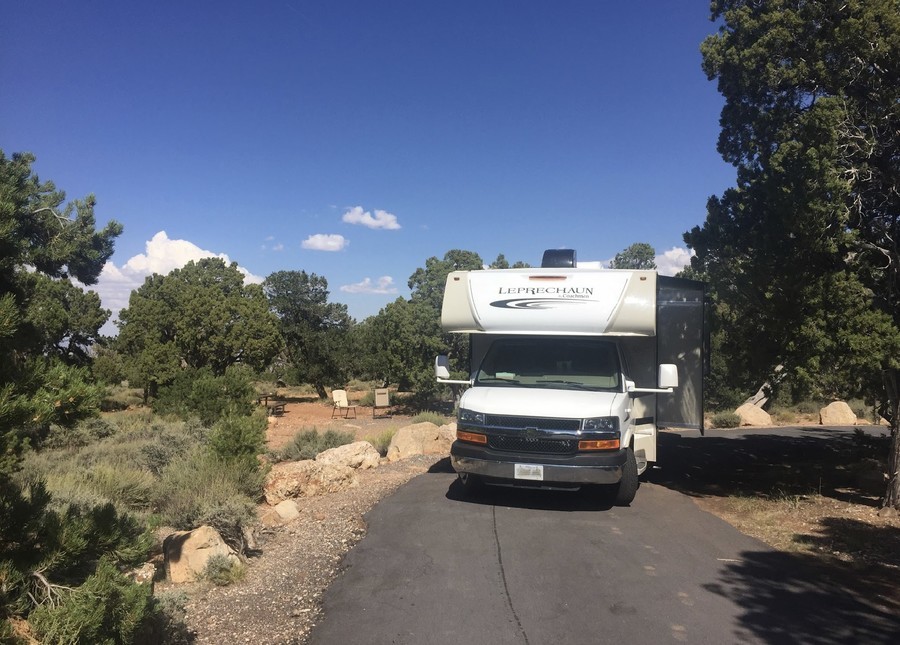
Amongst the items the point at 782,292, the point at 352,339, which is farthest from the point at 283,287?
the point at 782,292

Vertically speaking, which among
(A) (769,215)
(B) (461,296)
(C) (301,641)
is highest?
(A) (769,215)

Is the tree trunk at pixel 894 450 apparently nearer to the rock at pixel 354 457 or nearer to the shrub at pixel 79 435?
the rock at pixel 354 457

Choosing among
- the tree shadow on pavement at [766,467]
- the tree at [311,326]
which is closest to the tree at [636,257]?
the tree at [311,326]

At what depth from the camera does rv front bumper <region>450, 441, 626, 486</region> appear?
26.0ft

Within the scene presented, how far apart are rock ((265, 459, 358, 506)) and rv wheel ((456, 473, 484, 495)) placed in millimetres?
2372

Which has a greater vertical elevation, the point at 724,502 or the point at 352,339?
the point at 352,339

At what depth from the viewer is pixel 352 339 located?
3791 cm

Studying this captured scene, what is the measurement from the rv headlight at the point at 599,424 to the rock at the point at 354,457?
5.56 metres

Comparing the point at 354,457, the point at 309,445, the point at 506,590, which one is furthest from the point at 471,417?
the point at 309,445

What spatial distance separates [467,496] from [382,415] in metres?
20.4

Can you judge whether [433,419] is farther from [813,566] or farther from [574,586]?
[574,586]

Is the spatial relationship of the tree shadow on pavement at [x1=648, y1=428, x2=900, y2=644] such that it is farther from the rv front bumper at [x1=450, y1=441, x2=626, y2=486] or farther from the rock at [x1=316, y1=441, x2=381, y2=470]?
the rock at [x1=316, y1=441, x2=381, y2=470]

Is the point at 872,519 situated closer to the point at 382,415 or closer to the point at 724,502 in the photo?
the point at 724,502

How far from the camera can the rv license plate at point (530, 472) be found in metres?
7.97
